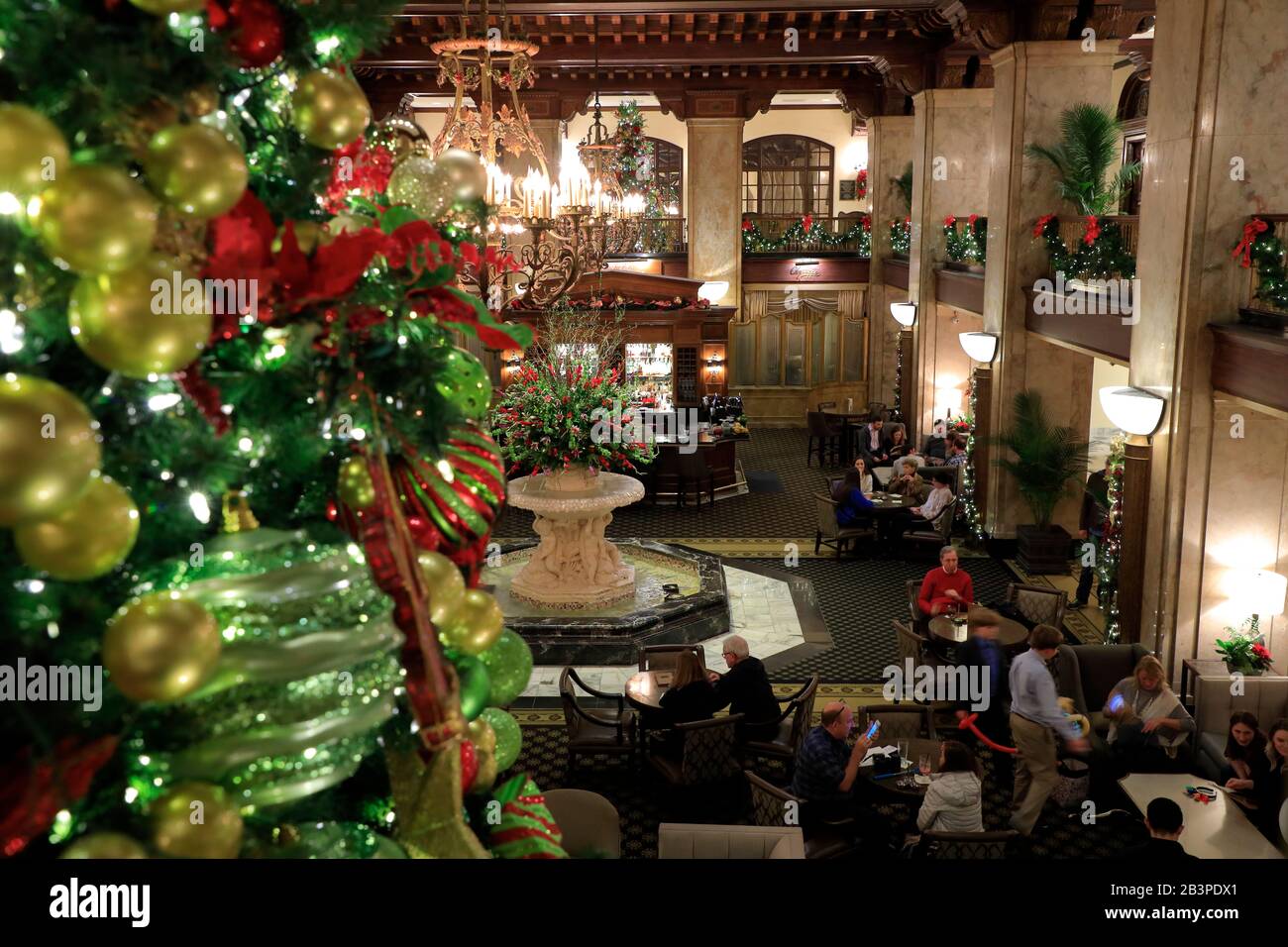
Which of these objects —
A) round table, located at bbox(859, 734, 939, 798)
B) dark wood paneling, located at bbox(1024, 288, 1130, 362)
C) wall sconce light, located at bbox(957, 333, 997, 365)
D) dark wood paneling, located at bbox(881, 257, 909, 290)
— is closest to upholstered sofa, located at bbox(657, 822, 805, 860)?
round table, located at bbox(859, 734, 939, 798)

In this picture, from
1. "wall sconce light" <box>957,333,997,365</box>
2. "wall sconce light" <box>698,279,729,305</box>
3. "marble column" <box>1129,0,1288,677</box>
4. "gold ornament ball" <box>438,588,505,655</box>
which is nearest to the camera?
"gold ornament ball" <box>438,588,505,655</box>

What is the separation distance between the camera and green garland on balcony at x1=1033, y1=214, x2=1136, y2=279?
945cm

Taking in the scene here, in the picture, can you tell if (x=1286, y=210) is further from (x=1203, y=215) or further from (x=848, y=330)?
(x=848, y=330)

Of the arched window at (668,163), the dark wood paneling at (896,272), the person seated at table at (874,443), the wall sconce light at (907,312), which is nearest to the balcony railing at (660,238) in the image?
the dark wood paneling at (896,272)

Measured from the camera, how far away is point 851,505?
12188 millimetres

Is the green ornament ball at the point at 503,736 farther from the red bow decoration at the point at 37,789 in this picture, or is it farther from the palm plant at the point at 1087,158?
the palm plant at the point at 1087,158

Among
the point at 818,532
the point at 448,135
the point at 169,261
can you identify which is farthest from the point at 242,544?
the point at 818,532

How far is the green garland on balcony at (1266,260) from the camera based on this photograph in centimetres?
694

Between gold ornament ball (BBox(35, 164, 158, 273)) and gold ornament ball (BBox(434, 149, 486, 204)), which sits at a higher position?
gold ornament ball (BBox(434, 149, 486, 204))

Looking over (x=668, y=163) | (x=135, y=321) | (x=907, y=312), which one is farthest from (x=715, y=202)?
(x=135, y=321)

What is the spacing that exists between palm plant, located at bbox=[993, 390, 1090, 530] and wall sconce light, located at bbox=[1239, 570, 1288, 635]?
12.1 feet

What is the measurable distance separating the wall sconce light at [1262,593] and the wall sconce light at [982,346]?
4.99 meters

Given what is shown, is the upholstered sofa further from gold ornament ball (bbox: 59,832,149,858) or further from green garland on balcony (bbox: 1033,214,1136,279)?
green garland on balcony (bbox: 1033,214,1136,279)

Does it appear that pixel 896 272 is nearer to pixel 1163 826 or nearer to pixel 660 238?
pixel 660 238
